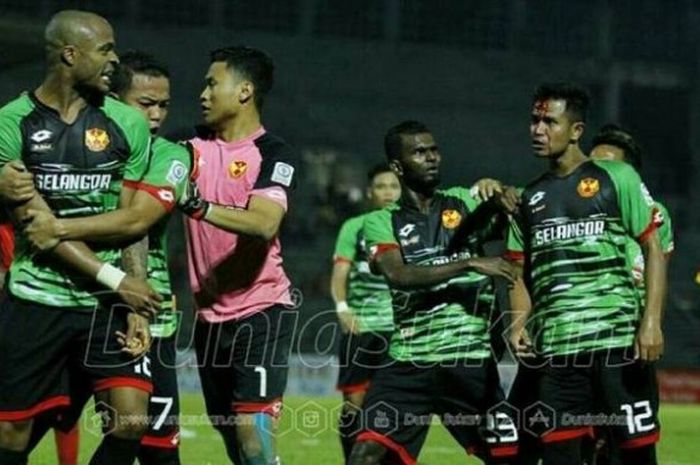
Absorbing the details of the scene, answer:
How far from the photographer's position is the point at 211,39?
80.1 feet

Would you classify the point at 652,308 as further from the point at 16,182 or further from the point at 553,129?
the point at 16,182

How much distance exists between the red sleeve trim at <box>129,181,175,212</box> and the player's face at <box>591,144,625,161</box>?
386 cm

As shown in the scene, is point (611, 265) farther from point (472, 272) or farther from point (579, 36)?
point (579, 36)

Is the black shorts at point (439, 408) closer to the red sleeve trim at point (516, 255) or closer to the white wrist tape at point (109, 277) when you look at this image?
the red sleeve trim at point (516, 255)

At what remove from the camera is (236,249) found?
25.9ft

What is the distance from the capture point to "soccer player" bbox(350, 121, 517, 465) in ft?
26.7

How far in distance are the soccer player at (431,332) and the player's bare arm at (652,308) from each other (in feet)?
2.80

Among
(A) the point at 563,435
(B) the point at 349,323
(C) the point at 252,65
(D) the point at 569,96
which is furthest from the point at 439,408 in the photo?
(B) the point at 349,323

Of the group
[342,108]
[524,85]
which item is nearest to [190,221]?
[342,108]

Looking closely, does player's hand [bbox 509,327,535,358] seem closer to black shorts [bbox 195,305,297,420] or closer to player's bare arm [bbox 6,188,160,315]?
black shorts [bbox 195,305,297,420]

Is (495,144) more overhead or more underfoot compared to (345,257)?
more overhead

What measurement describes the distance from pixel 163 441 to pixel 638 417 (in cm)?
239

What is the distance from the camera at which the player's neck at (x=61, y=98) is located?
6.46 meters

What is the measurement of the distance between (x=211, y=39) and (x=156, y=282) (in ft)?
55.9
